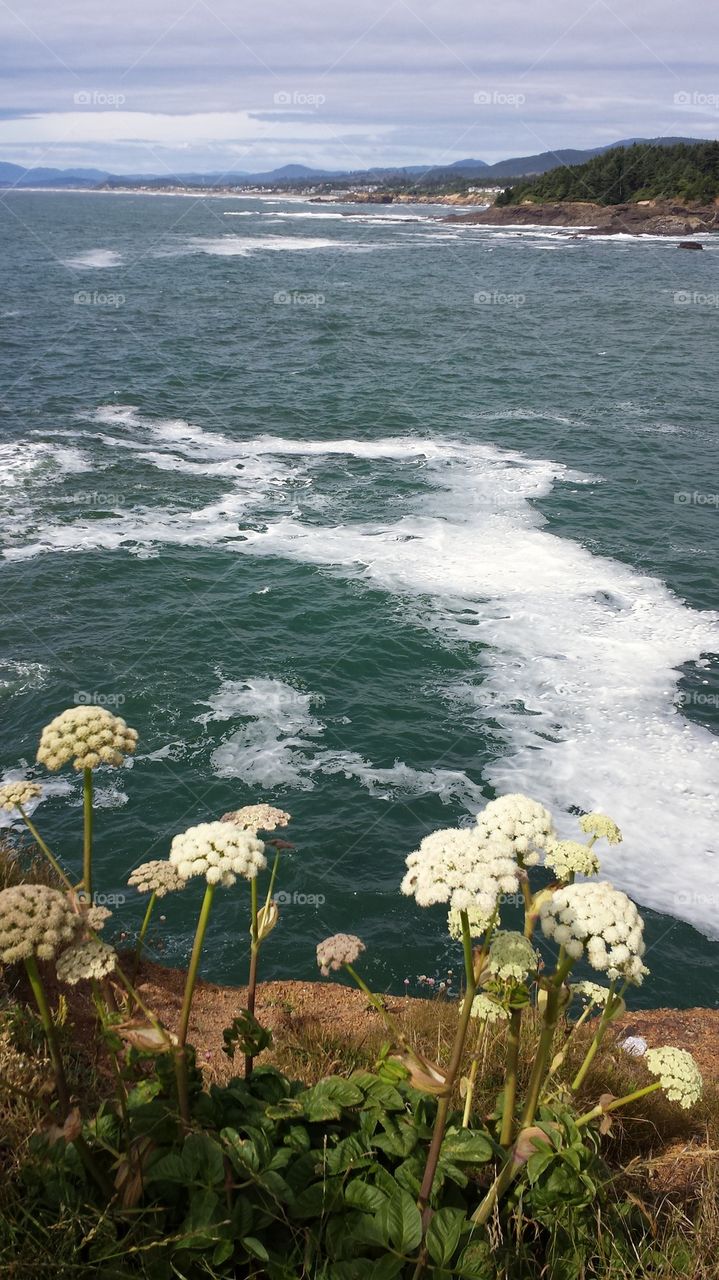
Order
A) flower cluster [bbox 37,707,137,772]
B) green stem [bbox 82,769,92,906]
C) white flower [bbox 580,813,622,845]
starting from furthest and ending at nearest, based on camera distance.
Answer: white flower [bbox 580,813,622,845] < flower cluster [bbox 37,707,137,772] < green stem [bbox 82,769,92,906]

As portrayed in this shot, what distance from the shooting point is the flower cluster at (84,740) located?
15.5 feet

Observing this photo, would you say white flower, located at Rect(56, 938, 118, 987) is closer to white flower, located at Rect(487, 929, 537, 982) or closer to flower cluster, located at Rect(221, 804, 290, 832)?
flower cluster, located at Rect(221, 804, 290, 832)

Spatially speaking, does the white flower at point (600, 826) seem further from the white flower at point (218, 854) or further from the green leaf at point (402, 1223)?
the green leaf at point (402, 1223)

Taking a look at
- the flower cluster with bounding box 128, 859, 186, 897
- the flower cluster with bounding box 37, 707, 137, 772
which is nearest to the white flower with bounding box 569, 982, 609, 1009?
the flower cluster with bounding box 128, 859, 186, 897

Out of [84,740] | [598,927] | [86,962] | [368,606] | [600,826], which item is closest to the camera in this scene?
[598,927]

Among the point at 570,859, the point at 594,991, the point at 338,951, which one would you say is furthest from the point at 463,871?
the point at 338,951

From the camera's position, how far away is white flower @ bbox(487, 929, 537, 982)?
3801mm

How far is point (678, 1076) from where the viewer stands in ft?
14.8

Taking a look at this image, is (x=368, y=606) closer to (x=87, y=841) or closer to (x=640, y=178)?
(x=87, y=841)

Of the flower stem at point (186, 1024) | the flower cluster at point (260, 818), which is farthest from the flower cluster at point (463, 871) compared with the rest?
the flower cluster at point (260, 818)

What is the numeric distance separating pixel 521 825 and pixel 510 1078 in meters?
1.17

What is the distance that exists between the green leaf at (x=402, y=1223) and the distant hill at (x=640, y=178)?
522 feet

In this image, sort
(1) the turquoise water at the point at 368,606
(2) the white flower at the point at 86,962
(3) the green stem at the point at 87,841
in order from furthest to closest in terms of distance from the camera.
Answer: (1) the turquoise water at the point at 368,606
(3) the green stem at the point at 87,841
(2) the white flower at the point at 86,962

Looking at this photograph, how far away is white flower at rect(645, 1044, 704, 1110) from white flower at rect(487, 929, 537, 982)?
1.21 metres
